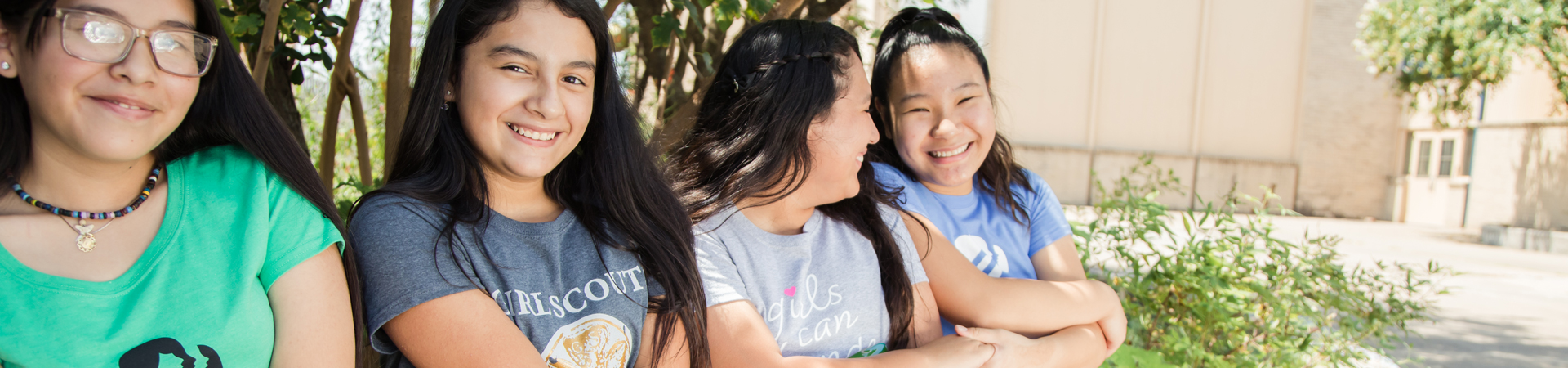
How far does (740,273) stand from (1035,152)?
49.8 ft

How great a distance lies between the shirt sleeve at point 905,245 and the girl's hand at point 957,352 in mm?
154

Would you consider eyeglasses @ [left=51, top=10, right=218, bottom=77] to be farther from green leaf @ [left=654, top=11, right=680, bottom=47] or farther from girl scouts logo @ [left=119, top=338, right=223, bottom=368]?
green leaf @ [left=654, top=11, right=680, bottom=47]

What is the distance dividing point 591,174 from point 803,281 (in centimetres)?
49

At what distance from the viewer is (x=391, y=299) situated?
1.38 meters

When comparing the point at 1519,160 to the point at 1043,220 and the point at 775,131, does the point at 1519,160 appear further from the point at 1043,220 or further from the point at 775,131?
the point at 775,131

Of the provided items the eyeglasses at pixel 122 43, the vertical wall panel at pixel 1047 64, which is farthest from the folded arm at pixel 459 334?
the vertical wall panel at pixel 1047 64

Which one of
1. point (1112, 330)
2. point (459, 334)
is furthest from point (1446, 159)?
point (459, 334)

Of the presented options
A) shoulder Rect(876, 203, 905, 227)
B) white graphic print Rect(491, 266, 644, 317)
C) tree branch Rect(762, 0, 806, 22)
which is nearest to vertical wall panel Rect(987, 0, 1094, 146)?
tree branch Rect(762, 0, 806, 22)

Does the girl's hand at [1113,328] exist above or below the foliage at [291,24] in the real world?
below

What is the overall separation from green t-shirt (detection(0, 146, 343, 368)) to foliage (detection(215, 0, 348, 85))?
1.21 meters

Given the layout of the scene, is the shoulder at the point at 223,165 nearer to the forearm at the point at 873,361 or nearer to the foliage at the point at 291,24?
the forearm at the point at 873,361

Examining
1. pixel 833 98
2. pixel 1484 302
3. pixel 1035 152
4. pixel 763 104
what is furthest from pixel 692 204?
pixel 1035 152

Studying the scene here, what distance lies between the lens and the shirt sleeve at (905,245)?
1.95 meters

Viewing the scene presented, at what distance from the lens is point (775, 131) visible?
1.86 meters
